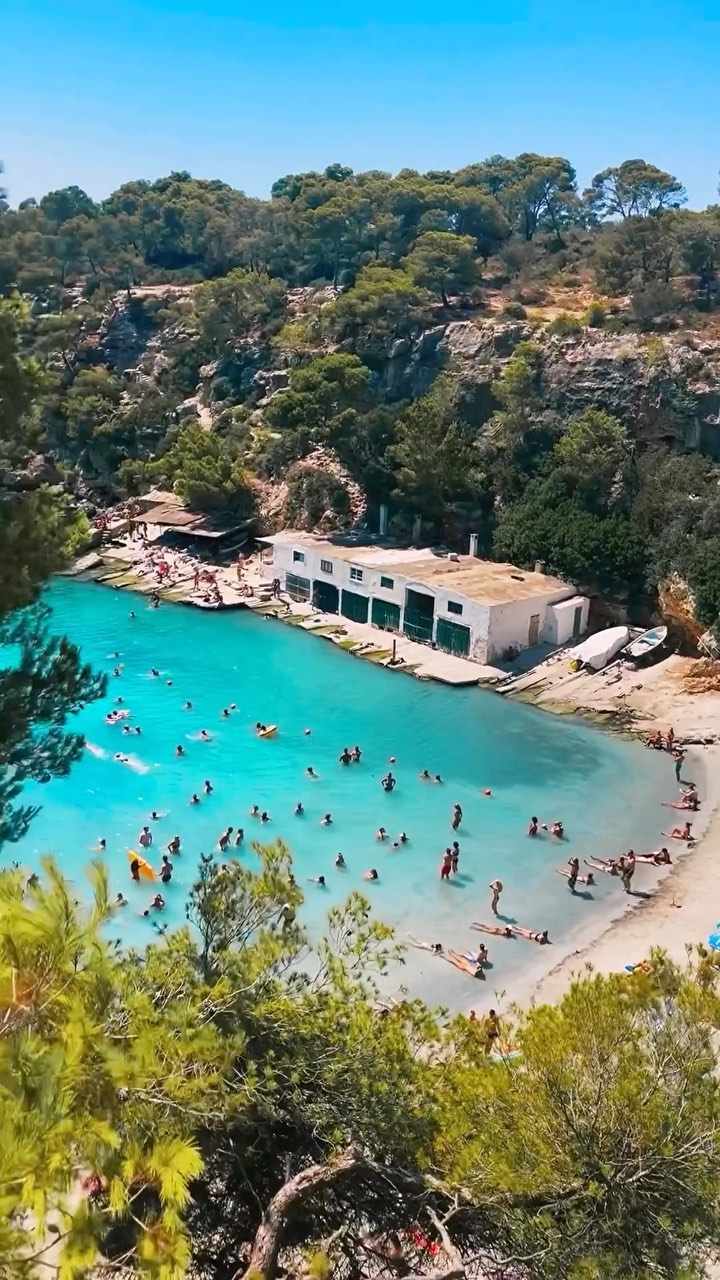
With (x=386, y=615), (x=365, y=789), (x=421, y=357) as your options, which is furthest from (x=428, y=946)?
(x=421, y=357)

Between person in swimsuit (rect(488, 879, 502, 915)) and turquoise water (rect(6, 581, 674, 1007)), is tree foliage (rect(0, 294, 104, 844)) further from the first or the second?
person in swimsuit (rect(488, 879, 502, 915))

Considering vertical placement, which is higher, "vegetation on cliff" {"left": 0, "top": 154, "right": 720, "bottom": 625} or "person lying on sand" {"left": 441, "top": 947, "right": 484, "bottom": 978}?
"vegetation on cliff" {"left": 0, "top": 154, "right": 720, "bottom": 625}

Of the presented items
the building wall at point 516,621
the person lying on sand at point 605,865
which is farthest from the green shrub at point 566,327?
the person lying on sand at point 605,865

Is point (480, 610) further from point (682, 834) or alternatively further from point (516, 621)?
point (682, 834)

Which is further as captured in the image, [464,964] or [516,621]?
[516,621]

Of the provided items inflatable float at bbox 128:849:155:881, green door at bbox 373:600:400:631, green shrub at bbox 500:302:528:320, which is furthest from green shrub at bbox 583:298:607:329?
inflatable float at bbox 128:849:155:881

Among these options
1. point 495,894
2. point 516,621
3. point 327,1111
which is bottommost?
point 495,894
